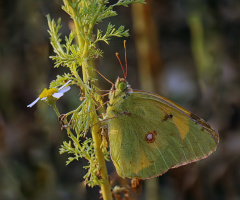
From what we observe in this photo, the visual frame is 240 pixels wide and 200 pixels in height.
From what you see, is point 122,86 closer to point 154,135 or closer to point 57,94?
point 154,135

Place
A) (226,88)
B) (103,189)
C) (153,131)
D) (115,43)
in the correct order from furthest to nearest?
(115,43) → (226,88) → (153,131) → (103,189)

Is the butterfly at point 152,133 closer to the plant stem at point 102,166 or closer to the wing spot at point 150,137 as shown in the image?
the wing spot at point 150,137

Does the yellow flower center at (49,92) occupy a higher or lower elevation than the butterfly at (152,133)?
higher

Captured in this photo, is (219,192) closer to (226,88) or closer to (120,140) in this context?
(226,88)

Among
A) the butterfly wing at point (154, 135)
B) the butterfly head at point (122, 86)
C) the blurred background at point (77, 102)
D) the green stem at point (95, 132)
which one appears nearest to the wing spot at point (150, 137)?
the butterfly wing at point (154, 135)

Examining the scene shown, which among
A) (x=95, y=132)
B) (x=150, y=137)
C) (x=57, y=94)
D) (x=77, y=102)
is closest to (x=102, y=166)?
(x=95, y=132)

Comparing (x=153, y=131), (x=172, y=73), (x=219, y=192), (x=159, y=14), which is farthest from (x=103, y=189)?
(x=159, y=14)

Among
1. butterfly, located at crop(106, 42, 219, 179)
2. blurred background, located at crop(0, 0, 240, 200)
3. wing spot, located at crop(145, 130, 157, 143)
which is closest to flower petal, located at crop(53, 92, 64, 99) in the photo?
butterfly, located at crop(106, 42, 219, 179)
